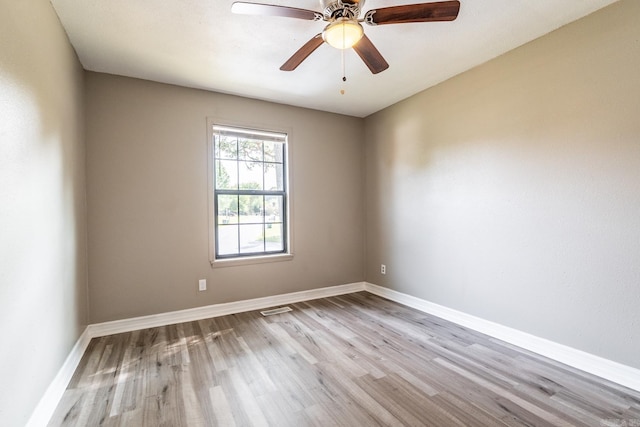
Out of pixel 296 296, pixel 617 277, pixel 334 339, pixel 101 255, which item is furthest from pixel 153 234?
pixel 617 277

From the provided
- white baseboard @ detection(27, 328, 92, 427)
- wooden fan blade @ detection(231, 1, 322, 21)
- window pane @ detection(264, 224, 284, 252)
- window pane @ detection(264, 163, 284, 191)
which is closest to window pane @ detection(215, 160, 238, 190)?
window pane @ detection(264, 163, 284, 191)

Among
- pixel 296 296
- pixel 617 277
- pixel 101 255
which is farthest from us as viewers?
pixel 296 296

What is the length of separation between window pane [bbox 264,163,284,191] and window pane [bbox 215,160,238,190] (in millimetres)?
378

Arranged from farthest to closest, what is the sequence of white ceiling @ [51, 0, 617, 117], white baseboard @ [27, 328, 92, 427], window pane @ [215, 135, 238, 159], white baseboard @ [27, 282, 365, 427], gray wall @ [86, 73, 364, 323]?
window pane @ [215, 135, 238, 159] → gray wall @ [86, 73, 364, 323] → white ceiling @ [51, 0, 617, 117] → white baseboard @ [27, 282, 365, 427] → white baseboard @ [27, 328, 92, 427]

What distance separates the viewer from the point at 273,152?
12.4 feet

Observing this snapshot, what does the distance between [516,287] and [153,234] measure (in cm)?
349

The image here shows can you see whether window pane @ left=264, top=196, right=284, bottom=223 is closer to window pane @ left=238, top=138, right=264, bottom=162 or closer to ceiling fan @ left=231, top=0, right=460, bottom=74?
window pane @ left=238, top=138, right=264, bottom=162

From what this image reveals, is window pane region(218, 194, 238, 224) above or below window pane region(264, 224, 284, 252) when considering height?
above

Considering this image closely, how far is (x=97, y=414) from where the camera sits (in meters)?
1.72

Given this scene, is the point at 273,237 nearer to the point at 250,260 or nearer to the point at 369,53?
the point at 250,260

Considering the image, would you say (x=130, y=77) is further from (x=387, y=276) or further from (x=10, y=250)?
(x=387, y=276)

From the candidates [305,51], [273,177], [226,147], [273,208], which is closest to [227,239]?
[273,208]

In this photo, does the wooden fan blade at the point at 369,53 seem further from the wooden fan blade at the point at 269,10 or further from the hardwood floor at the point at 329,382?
the hardwood floor at the point at 329,382

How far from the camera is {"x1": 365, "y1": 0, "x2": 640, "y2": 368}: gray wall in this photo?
1.97m
